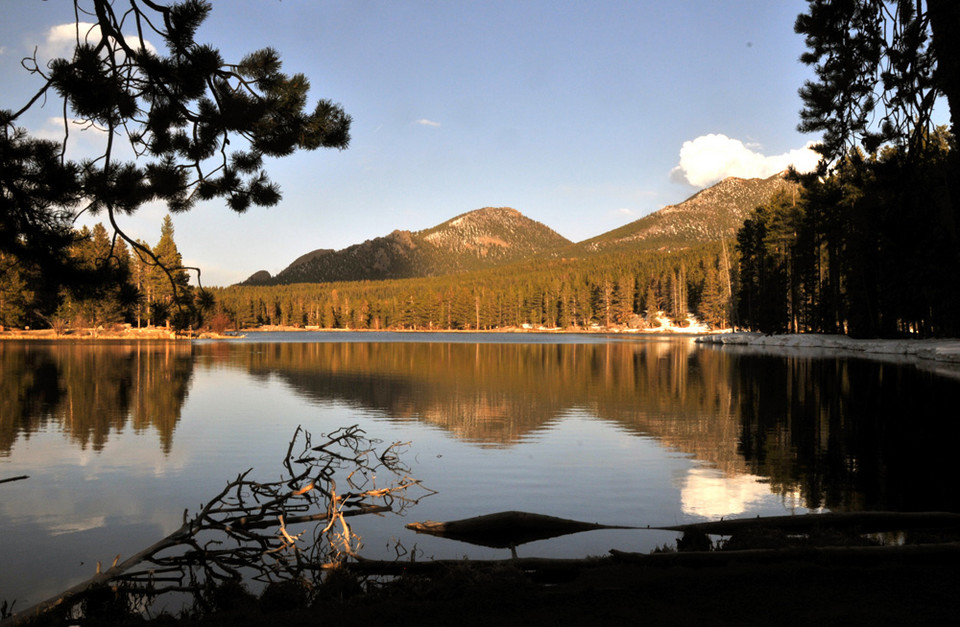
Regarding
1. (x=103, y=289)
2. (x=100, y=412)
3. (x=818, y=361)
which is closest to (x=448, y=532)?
(x=103, y=289)

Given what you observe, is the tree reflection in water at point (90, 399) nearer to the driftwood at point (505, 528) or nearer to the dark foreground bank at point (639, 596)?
the driftwood at point (505, 528)

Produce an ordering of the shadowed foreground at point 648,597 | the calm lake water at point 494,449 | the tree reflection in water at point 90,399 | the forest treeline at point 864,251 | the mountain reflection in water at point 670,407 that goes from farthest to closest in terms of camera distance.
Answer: the tree reflection in water at point 90,399 → the mountain reflection in water at point 670,407 → the calm lake water at point 494,449 → the forest treeline at point 864,251 → the shadowed foreground at point 648,597

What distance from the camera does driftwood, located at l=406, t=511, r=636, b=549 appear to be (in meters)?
9.05

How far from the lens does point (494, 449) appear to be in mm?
17156

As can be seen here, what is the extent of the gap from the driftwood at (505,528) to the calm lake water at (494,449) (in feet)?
0.58

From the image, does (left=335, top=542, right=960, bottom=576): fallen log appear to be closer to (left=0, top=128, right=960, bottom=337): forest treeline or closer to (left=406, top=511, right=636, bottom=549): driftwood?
(left=406, top=511, right=636, bottom=549): driftwood

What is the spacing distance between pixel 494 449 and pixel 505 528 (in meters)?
7.99

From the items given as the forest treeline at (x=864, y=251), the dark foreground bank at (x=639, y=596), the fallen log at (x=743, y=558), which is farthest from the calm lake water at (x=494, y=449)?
the forest treeline at (x=864, y=251)

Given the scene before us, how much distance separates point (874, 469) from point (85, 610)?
14023 mm

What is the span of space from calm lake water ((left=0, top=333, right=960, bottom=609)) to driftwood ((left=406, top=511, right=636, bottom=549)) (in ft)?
0.58

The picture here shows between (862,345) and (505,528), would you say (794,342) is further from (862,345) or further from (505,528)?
(505,528)

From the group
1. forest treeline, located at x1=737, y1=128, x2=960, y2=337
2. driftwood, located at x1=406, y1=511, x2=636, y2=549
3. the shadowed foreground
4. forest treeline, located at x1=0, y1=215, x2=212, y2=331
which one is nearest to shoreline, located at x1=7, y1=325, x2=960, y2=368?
forest treeline, located at x1=0, y1=215, x2=212, y2=331

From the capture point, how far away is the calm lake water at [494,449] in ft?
34.6

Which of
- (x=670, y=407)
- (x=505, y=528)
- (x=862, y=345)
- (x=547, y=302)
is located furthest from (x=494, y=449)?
(x=547, y=302)
